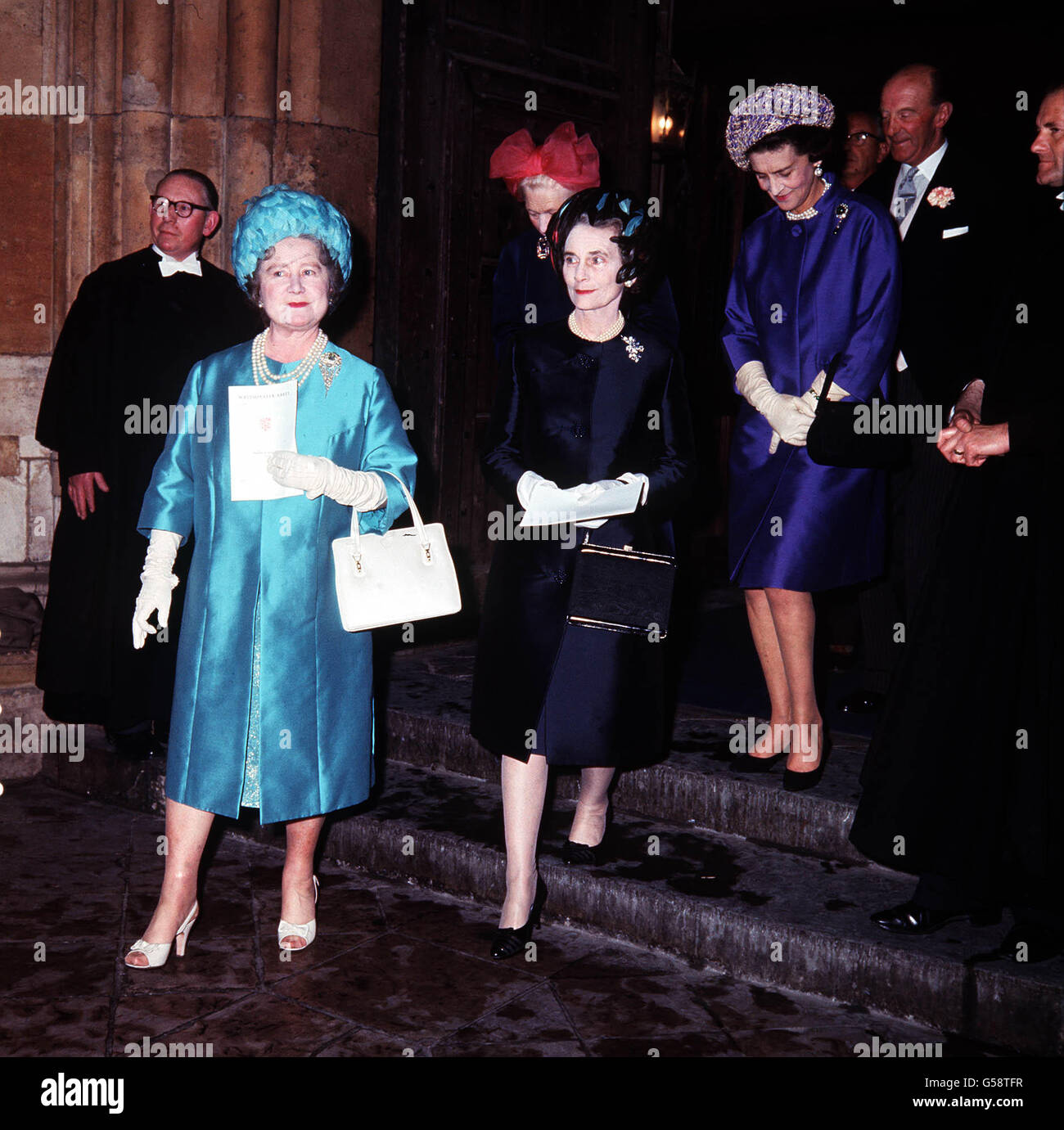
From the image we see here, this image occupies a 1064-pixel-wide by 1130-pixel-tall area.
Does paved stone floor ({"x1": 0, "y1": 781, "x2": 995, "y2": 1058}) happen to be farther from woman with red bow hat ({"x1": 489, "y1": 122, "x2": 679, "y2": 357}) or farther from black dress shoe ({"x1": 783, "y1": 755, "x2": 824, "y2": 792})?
woman with red bow hat ({"x1": 489, "y1": 122, "x2": 679, "y2": 357})

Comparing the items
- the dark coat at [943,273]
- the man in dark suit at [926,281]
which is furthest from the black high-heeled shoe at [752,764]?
the dark coat at [943,273]

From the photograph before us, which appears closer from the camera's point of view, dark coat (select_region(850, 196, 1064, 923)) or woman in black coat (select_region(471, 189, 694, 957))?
dark coat (select_region(850, 196, 1064, 923))

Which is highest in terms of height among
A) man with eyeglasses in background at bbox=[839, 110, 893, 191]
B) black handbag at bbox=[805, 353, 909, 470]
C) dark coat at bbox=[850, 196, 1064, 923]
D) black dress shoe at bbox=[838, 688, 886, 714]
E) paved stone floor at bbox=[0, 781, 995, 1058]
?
man with eyeglasses in background at bbox=[839, 110, 893, 191]

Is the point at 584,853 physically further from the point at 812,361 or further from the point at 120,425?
the point at 120,425

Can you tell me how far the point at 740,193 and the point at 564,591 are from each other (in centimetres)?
521

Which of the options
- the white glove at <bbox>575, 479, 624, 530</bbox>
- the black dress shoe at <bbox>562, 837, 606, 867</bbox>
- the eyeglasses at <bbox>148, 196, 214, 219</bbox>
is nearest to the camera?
the white glove at <bbox>575, 479, 624, 530</bbox>

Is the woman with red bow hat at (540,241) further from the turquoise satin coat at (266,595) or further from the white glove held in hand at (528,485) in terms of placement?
the turquoise satin coat at (266,595)

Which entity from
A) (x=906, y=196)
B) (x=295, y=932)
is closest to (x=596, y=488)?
(x=295, y=932)

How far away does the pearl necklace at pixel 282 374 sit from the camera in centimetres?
333

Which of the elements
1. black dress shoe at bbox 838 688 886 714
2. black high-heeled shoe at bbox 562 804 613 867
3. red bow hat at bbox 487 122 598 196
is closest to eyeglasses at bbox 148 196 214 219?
red bow hat at bbox 487 122 598 196

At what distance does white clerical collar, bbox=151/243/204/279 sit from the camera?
Result: 5062 mm

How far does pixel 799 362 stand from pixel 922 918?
162 cm

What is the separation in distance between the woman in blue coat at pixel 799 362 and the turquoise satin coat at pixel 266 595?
46.7 inches

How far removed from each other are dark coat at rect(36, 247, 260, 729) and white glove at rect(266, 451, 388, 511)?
1928mm
